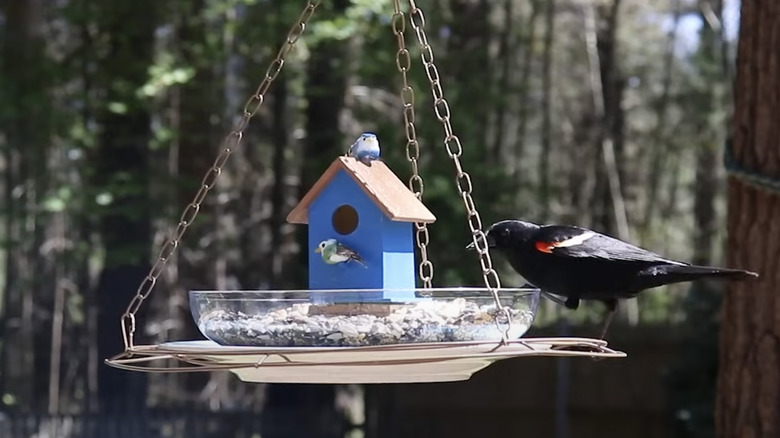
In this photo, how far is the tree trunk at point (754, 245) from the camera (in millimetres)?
4047

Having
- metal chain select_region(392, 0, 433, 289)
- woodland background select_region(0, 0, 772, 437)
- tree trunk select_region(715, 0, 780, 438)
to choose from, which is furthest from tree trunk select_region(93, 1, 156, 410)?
metal chain select_region(392, 0, 433, 289)

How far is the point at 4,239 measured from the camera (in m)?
7.72

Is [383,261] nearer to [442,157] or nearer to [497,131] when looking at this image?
[442,157]

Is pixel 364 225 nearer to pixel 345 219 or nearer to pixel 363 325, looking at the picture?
pixel 345 219

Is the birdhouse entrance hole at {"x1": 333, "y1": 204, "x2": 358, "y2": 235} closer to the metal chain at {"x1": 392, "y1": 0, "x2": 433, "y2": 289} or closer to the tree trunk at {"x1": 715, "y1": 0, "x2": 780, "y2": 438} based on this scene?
the metal chain at {"x1": 392, "y1": 0, "x2": 433, "y2": 289}

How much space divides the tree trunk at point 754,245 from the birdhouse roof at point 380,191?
194 cm

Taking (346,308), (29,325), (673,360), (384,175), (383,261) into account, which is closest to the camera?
(346,308)

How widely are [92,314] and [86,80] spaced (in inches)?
68.6

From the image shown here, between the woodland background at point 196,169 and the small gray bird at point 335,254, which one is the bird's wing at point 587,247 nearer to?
the small gray bird at point 335,254

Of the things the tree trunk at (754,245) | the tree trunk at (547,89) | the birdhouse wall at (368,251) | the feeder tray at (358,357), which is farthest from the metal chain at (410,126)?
the tree trunk at (547,89)

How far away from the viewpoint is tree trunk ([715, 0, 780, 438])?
13.3 ft

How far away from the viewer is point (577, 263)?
2738 mm

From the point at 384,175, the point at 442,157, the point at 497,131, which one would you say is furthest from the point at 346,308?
the point at 497,131

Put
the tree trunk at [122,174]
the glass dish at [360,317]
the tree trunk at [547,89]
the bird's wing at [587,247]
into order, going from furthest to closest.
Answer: the tree trunk at [547,89] < the tree trunk at [122,174] < the bird's wing at [587,247] < the glass dish at [360,317]
